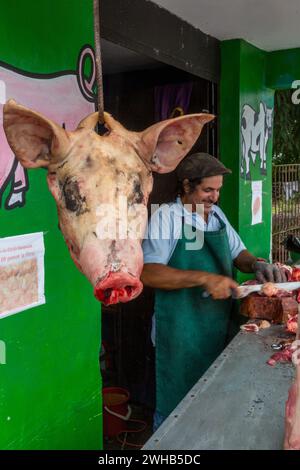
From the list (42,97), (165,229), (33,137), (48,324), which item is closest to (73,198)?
(33,137)

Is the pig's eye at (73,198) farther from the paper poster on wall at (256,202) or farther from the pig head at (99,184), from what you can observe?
the paper poster on wall at (256,202)

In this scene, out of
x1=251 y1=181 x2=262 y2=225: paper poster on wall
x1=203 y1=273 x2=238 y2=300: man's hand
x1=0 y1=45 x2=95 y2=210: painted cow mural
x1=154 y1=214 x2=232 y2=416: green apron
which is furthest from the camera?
x1=251 y1=181 x2=262 y2=225: paper poster on wall

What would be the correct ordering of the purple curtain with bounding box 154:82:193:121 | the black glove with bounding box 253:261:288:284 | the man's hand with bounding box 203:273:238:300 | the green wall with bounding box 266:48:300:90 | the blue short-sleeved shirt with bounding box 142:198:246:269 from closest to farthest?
the man's hand with bounding box 203:273:238:300, the blue short-sleeved shirt with bounding box 142:198:246:269, the black glove with bounding box 253:261:288:284, the purple curtain with bounding box 154:82:193:121, the green wall with bounding box 266:48:300:90

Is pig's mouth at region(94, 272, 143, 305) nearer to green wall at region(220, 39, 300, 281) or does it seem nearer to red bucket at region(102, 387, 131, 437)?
red bucket at region(102, 387, 131, 437)

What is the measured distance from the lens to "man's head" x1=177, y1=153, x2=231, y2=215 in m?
3.47

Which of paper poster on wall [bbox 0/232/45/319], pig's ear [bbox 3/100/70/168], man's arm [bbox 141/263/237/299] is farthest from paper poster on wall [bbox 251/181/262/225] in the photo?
pig's ear [bbox 3/100/70/168]

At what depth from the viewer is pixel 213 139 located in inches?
213

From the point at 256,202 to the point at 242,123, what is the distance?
3.50ft

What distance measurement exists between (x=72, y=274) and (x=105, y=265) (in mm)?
1723

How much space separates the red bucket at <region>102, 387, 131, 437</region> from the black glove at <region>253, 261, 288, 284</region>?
207cm

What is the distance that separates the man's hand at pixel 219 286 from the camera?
10.2ft

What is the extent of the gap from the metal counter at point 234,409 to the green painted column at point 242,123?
2709 millimetres

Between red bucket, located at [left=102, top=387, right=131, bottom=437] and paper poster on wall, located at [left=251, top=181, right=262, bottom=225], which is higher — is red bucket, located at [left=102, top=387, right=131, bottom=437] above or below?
below

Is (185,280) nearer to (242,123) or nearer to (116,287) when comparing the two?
(116,287)
